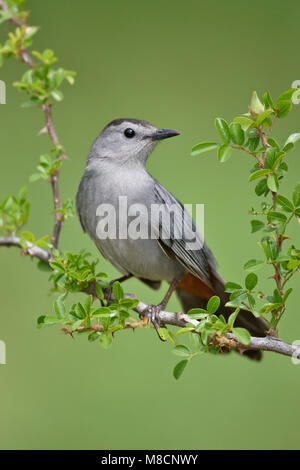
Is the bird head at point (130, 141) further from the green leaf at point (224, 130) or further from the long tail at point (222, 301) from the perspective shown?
the green leaf at point (224, 130)

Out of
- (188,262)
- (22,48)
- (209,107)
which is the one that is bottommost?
(188,262)

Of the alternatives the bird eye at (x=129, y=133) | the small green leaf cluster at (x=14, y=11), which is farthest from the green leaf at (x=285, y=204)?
the small green leaf cluster at (x=14, y=11)

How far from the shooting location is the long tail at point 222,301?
190cm

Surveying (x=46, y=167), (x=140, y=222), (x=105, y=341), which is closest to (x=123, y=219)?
(x=140, y=222)

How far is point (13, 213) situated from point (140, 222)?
40 cm

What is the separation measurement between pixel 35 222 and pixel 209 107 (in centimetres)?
133

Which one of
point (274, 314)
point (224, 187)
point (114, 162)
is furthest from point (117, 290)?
point (224, 187)

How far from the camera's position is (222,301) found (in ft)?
6.62

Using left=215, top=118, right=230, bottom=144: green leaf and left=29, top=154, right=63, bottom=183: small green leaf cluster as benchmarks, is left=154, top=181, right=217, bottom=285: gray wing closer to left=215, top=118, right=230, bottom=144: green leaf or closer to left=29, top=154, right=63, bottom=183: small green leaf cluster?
left=29, top=154, right=63, bottom=183: small green leaf cluster

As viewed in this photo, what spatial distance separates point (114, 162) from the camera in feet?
6.77

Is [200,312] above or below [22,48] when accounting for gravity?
below

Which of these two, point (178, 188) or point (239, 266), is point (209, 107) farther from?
point (239, 266)

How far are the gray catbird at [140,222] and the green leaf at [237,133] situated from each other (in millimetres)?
678

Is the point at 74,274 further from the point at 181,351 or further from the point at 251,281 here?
the point at 251,281
